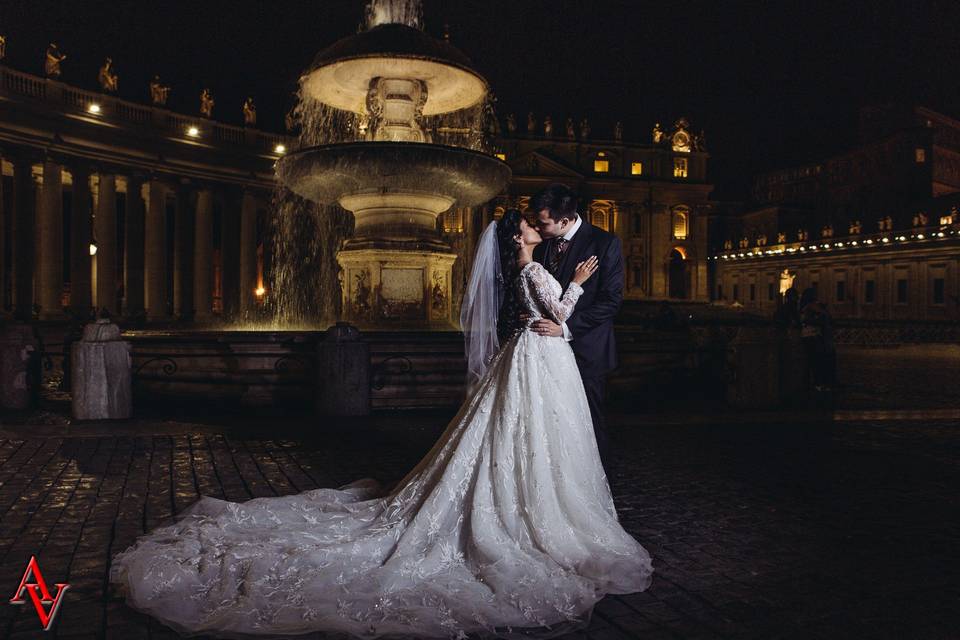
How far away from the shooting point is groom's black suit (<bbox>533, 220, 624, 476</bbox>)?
5.05m

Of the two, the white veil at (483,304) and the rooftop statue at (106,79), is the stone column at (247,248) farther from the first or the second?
the white veil at (483,304)

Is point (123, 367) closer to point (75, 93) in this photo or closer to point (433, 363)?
point (433, 363)

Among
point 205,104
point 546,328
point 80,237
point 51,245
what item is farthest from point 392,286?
point 205,104

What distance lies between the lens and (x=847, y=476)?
7.20m

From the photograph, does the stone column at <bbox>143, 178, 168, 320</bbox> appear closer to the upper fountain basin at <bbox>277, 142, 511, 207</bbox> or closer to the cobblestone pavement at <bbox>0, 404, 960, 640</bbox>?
the upper fountain basin at <bbox>277, 142, 511, 207</bbox>

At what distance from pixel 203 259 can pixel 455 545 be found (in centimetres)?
4469

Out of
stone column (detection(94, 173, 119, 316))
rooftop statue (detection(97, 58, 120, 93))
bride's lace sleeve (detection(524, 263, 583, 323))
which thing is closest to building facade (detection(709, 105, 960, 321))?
stone column (detection(94, 173, 119, 316))

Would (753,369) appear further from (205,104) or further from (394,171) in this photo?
(205,104)

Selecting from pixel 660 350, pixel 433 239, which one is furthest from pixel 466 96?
pixel 660 350

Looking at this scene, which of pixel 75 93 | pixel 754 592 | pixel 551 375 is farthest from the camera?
pixel 75 93

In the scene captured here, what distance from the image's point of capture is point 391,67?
13.3 meters

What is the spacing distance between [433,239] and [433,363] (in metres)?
3.91

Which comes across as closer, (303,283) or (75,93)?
(75,93)

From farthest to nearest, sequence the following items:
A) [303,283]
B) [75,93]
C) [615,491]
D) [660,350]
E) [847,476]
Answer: [303,283]
[75,93]
[660,350]
[847,476]
[615,491]
